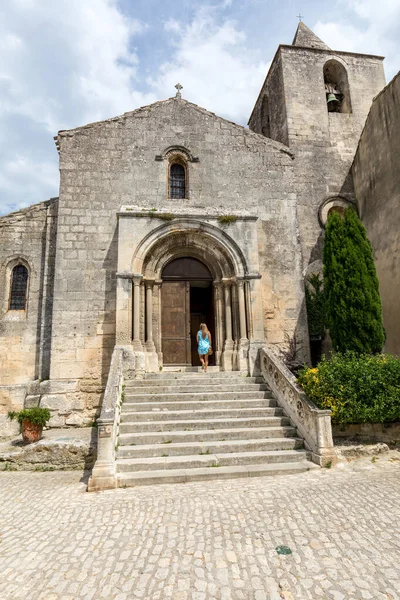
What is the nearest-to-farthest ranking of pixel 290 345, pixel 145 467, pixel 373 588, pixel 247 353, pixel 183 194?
pixel 373 588
pixel 145 467
pixel 247 353
pixel 290 345
pixel 183 194

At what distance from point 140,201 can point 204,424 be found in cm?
645

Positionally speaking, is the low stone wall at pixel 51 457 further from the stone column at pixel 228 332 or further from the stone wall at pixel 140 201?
the stone column at pixel 228 332

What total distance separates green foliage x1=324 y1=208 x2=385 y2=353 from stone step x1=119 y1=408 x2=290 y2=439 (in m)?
3.10

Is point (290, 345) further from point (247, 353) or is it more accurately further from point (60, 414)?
point (60, 414)

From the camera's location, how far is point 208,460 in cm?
621

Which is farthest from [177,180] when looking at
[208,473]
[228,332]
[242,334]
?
[208,473]

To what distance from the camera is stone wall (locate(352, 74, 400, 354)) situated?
1123cm

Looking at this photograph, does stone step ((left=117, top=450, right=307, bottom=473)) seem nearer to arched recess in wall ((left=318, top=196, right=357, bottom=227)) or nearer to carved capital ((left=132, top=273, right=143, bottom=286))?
carved capital ((left=132, top=273, right=143, bottom=286))

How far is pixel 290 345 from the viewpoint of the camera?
10.4 metres

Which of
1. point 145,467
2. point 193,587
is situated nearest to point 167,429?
point 145,467

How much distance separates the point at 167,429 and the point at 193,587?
394cm

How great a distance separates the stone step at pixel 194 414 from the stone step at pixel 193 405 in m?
0.13

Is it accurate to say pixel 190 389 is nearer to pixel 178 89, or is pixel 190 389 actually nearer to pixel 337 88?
pixel 178 89

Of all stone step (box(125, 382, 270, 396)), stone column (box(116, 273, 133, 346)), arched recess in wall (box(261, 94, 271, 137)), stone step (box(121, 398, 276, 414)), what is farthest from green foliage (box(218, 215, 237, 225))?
arched recess in wall (box(261, 94, 271, 137))
